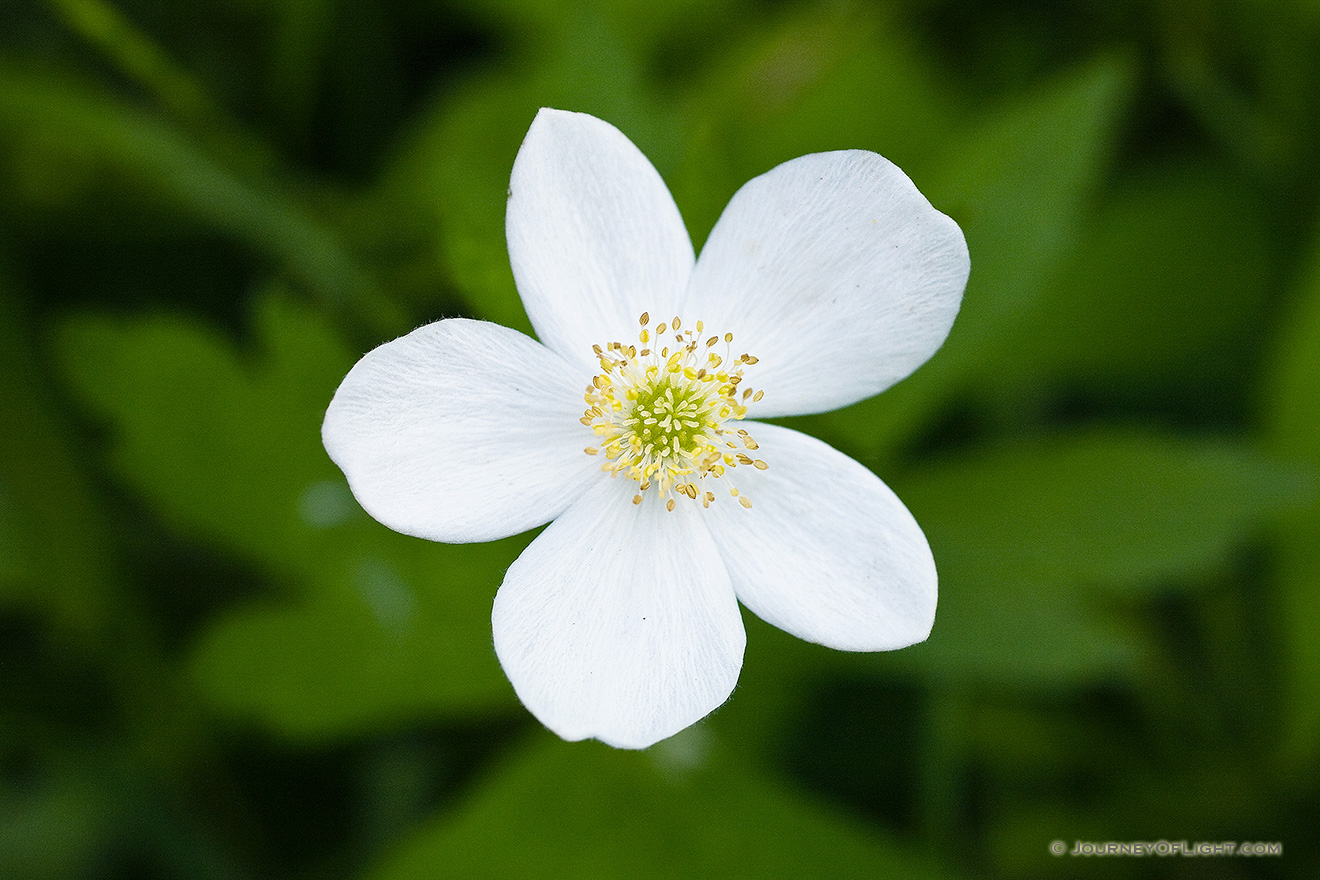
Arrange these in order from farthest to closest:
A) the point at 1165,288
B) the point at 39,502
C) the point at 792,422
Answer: the point at 1165,288 < the point at 39,502 < the point at 792,422

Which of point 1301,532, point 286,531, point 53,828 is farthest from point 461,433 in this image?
point 1301,532

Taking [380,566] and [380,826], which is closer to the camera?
[380,566]

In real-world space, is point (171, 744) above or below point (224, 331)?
below

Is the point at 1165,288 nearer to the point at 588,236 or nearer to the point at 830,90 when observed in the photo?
the point at 830,90

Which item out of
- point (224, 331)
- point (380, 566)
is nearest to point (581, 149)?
point (380, 566)

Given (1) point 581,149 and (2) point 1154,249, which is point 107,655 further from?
(2) point 1154,249

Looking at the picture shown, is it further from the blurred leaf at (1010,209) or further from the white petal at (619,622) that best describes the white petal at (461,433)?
the blurred leaf at (1010,209)

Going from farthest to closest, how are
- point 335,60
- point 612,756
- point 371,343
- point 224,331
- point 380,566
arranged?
point 335,60 < point 224,331 < point 371,343 < point 612,756 < point 380,566
